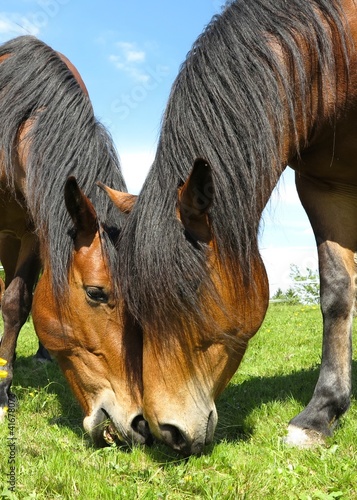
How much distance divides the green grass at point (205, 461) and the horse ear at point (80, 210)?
1.21m

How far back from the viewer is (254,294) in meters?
2.93

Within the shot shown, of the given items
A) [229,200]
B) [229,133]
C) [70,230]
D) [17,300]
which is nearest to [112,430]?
[70,230]

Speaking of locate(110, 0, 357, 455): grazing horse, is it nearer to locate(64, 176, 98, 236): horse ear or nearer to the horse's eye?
locate(64, 176, 98, 236): horse ear

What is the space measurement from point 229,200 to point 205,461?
1.28 meters

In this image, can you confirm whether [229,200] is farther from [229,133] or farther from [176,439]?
[176,439]

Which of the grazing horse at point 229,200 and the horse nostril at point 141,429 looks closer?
the grazing horse at point 229,200

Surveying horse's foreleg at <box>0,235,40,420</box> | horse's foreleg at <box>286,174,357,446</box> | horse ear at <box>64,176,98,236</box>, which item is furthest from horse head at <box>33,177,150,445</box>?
horse's foreleg at <box>0,235,40,420</box>

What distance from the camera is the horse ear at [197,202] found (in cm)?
272

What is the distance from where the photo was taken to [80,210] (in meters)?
3.34

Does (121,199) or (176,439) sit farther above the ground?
(121,199)

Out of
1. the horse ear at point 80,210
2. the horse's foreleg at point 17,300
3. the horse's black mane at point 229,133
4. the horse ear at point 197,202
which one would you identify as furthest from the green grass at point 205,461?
the horse ear at point 80,210

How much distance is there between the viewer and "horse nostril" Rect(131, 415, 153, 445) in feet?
10.3

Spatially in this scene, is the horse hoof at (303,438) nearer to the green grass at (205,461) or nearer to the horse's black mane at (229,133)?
the green grass at (205,461)

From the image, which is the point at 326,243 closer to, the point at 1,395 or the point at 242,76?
the point at 242,76
